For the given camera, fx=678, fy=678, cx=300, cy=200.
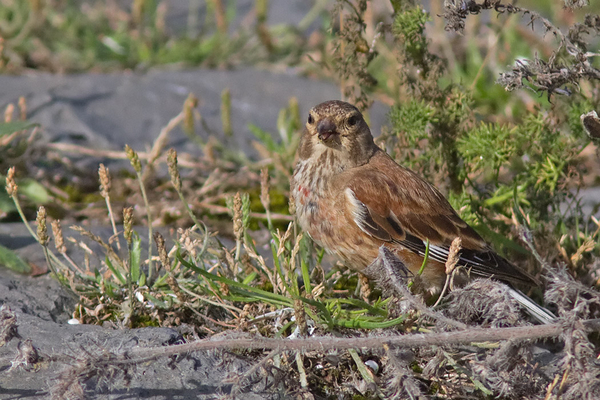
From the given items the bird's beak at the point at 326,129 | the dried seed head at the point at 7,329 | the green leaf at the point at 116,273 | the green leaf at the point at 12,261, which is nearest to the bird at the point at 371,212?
the bird's beak at the point at 326,129

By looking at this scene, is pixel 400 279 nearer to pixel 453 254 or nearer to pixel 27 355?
pixel 453 254

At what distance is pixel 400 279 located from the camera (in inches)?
106

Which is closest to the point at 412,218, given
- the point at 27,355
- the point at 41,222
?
the point at 41,222

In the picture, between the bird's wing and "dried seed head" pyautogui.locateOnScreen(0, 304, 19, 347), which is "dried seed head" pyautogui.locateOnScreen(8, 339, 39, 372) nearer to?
"dried seed head" pyautogui.locateOnScreen(0, 304, 19, 347)

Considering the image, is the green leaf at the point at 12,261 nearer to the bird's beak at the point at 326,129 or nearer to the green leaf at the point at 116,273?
the green leaf at the point at 116,273

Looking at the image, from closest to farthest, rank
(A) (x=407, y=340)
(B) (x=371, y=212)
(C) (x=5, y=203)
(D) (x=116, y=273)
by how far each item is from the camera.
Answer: (A) (x=407, y=340)
(D) (x=116, y=273)
(B) (x=371, y=212)
(C) (x=5, y=203)

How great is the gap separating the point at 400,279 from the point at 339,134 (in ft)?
3.99

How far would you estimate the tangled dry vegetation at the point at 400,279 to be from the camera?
8.25 ft

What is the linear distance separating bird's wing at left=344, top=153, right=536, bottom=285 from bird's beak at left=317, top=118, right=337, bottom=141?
10.4 inches

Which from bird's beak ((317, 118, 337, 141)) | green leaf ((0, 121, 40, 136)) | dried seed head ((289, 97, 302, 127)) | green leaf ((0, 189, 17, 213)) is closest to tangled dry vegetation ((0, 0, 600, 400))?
bird's beak ((317, 118, 337, 141))

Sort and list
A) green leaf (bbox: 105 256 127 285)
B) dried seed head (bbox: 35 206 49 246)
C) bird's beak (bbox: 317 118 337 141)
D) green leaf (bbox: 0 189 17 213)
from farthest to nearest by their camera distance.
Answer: green leaf (bbox: 0 189 17 213) → bird's beak (bbox: 317 118 337 141) → green leaf (bbox: 105 256 127 285) → dried seed head (bbox: 35 206 49 246)

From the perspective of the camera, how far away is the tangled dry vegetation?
2.51m

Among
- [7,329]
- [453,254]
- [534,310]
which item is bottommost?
[534,310]

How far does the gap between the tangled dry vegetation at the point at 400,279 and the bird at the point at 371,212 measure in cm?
15
